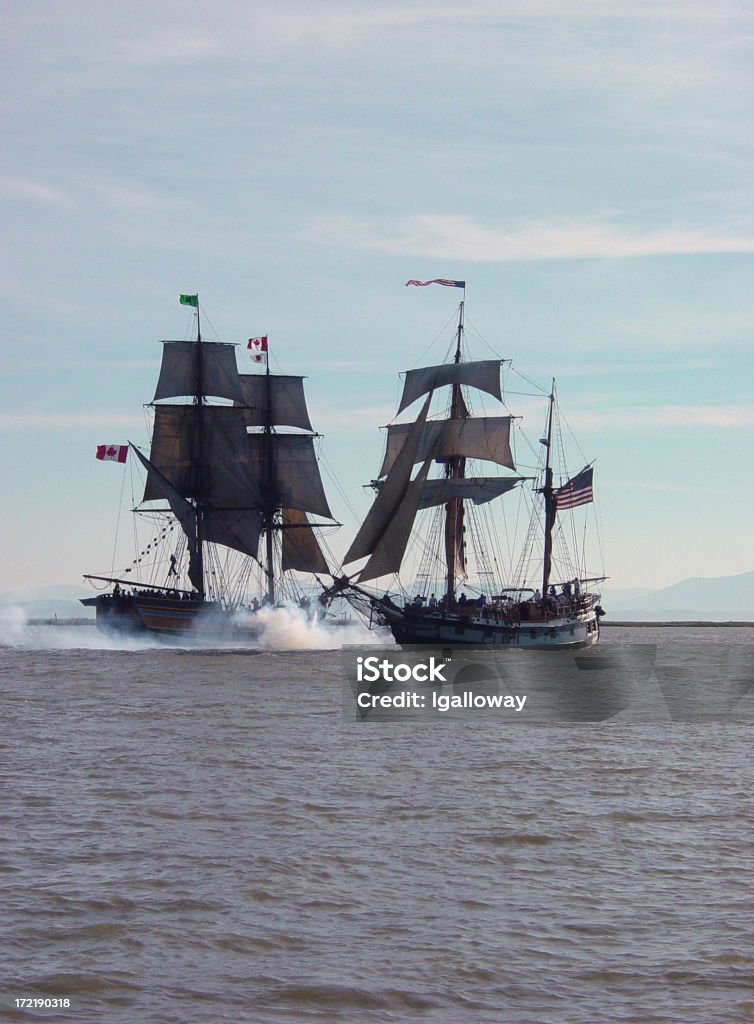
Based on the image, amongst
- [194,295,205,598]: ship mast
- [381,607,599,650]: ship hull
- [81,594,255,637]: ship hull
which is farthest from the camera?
[194,295,205,598]: ship mast

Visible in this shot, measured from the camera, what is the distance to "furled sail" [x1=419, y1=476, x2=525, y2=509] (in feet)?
330

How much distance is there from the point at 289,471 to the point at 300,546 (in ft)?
21.3

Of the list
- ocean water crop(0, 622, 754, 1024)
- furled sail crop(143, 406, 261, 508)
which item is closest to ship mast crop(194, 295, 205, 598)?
furled sail crop(143, 406, 261, 508)

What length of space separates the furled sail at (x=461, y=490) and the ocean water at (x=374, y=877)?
222 ft

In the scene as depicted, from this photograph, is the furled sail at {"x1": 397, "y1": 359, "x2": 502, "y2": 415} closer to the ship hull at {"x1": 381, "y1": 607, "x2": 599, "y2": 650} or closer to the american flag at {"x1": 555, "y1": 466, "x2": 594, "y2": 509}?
the american flag at {"x1": 555, "y1": 466, "x2": 594, "y2": 509}

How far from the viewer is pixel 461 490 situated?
10112cm

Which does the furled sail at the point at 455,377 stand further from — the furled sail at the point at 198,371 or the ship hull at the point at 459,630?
the ship hull at the point at 459,630

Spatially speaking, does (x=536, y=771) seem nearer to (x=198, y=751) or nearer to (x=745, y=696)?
(x=198, y=751)

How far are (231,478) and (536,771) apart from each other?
7786 cm

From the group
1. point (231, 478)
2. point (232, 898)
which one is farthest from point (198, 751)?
point (231, 478)

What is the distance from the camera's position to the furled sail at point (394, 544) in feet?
268

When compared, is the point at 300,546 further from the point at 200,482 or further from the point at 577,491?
the point at 577,491

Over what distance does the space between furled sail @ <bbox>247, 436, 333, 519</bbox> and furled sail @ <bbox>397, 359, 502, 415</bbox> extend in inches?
381

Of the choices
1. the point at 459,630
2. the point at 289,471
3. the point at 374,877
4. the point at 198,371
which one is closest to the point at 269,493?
the point at 289,471
